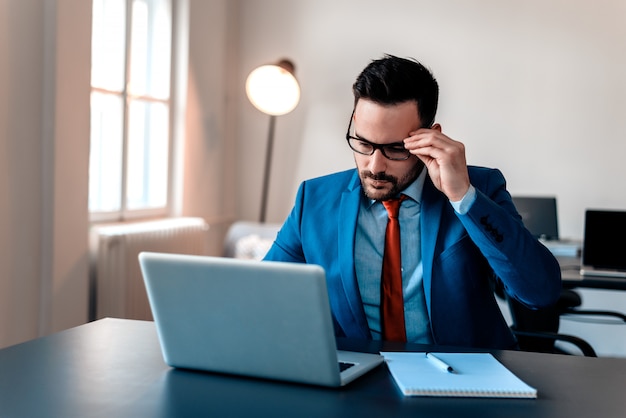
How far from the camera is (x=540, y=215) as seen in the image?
475 centimetres

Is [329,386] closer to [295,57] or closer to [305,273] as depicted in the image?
[305,273]

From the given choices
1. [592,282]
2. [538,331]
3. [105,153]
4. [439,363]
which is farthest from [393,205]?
[105,153]

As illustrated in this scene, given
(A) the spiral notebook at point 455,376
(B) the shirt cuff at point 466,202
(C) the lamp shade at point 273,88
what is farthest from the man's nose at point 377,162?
(C) the lamp shade at point 273,88

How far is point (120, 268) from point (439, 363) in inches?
107

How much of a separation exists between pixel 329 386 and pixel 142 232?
114 inches

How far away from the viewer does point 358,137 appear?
2076mm

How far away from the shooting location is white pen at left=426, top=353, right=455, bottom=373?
1.56m

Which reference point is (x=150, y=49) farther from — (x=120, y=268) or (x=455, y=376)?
(x=455, y=376)

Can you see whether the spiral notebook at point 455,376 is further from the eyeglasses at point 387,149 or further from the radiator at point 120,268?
the radiator at point 120,268

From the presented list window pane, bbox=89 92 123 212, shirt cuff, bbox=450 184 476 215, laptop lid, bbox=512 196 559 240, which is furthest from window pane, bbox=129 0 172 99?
shirt cuff, bbox=450 184 476 215

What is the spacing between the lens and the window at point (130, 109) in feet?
13.8

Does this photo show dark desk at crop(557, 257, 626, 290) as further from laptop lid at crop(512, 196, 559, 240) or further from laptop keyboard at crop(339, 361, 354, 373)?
laptop keyboard at crop(339, 361, 354, 373)

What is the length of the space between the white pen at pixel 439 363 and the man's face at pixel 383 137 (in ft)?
1.84

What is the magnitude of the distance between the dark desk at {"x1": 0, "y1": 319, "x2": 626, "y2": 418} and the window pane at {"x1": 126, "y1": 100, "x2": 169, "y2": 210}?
9.64ft
